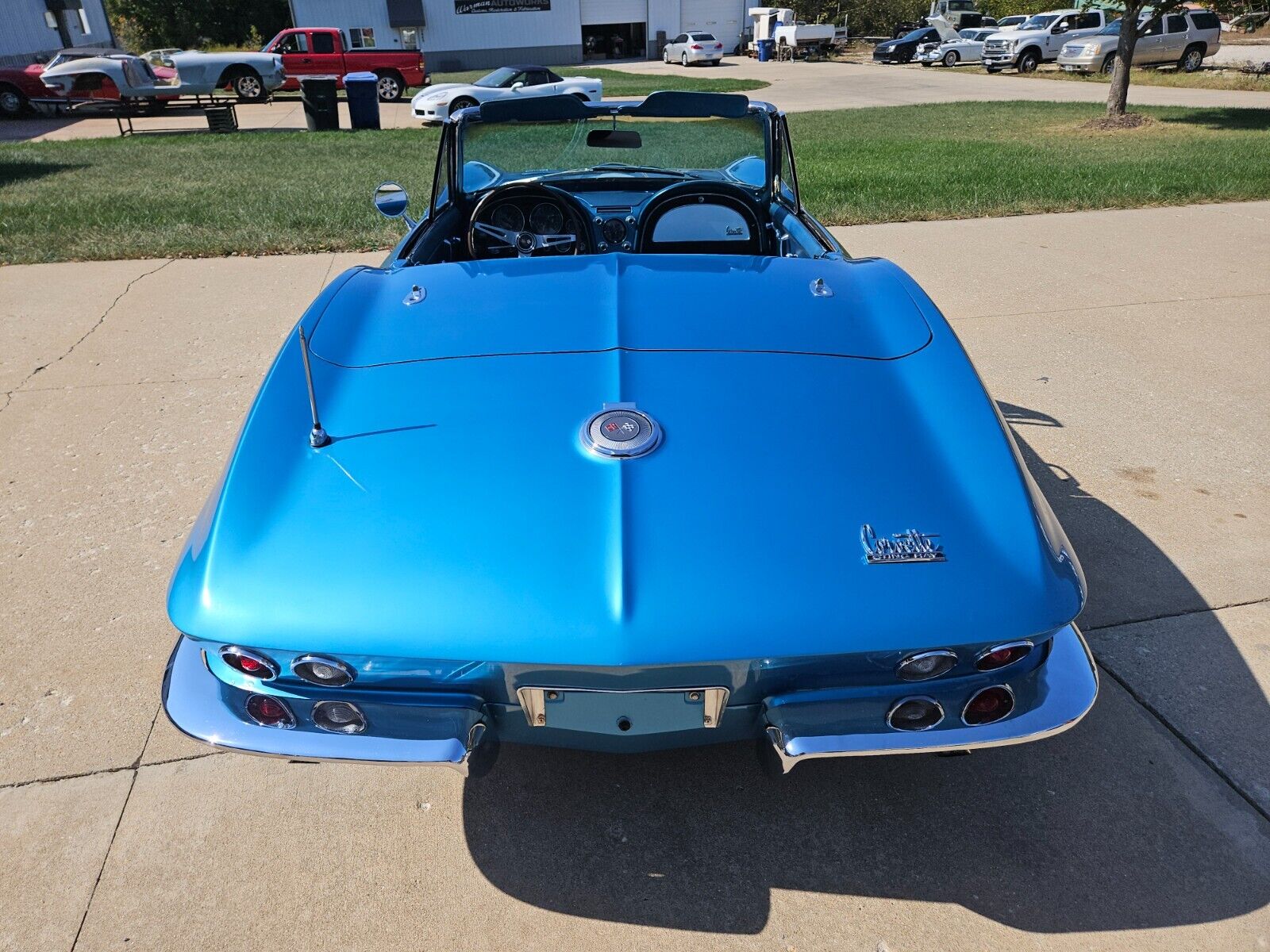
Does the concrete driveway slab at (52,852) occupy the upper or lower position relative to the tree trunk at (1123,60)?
lower

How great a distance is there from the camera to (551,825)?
82.2 inches

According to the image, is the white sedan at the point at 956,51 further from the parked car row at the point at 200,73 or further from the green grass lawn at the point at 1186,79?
the parked car row at the point at 200,73

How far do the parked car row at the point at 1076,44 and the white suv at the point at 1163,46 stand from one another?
0.02m

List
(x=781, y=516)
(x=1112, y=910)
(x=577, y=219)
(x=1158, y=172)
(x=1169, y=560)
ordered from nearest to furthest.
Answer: (x=781, y=516), (x=1112, y=910), (x=1169, y=560), (x=577, y=219), (x=1158, y=172)

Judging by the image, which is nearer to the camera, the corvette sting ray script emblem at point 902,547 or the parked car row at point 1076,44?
the corvette sting ray script emblem at point 902,547

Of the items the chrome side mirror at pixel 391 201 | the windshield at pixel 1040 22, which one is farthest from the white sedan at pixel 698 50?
the chrome side mirror at pixel 391 201

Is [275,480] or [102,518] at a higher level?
[275,480]

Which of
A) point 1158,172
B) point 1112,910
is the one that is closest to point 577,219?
point 1112,910

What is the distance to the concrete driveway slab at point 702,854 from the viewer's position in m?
1.84

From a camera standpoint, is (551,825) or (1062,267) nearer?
(551,825)

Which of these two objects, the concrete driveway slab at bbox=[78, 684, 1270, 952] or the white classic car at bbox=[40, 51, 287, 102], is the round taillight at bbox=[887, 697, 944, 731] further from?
the white classic car at bbox=[40, 51, 287, 102]

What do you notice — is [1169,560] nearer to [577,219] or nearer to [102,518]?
[577,219]

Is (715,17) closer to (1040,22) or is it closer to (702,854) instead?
(1040,22)

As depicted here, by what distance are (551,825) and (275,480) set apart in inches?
40.5
